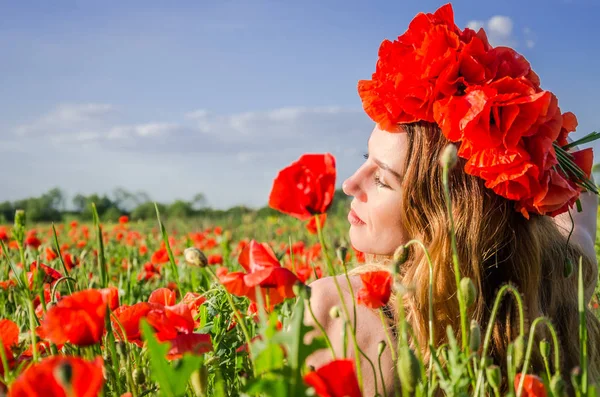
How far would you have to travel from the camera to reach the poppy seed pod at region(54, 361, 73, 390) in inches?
28.1

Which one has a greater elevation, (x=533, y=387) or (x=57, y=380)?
(x=57, y=380)

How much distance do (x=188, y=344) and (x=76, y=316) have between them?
0.59ft

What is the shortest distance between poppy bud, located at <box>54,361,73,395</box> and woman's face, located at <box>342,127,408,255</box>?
1192mm

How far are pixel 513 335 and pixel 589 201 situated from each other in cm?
109

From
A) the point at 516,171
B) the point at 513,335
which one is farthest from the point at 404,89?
the point at 513,335

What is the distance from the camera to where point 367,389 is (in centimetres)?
172

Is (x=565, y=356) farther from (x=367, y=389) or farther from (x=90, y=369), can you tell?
(x=90, y=369)

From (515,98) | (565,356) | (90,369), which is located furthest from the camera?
(565,356)

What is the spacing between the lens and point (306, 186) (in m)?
1.06

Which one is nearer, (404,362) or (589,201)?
(404,362)

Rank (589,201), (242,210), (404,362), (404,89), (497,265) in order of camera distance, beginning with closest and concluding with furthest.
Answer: (404,362), (404,89), (497,265), (589,201), (242,210)

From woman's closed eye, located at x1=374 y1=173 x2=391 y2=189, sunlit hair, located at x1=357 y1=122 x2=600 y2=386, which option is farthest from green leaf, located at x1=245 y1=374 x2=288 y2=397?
woman's closed eye, located at x1=374 y1=173 x2=391 y2=189

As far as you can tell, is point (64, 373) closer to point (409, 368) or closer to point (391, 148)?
point (409, 368)

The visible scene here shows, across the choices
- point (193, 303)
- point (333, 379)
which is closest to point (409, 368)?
point (333, 379)
